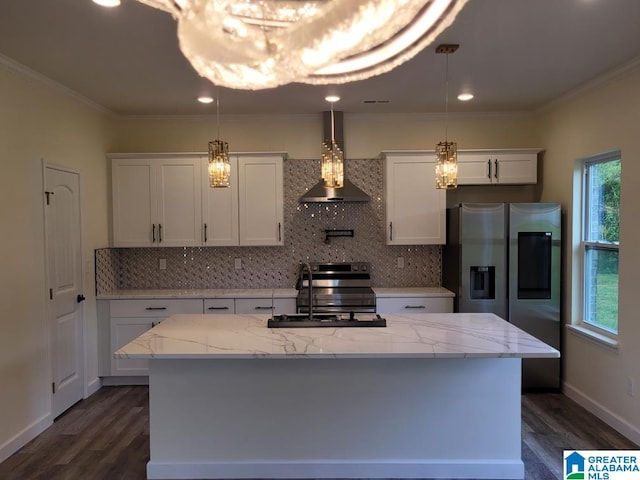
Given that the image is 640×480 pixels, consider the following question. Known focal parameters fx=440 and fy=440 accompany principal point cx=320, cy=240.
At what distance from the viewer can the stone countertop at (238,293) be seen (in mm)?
4203

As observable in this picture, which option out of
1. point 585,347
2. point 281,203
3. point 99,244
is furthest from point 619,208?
point 99,244

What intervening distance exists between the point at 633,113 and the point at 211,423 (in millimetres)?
3521

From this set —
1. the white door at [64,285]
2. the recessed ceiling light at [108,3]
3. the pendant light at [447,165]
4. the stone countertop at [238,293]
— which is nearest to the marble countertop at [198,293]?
the stone countertop at [238,293]

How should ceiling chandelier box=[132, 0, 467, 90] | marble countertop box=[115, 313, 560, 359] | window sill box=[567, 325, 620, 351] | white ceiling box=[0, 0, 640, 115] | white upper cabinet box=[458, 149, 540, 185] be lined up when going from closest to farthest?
ceiling chandelier box=[132, 0, 467, 90] → marble countertop box=[115, 313, 560, 359] → white ceiling box=[0, 0, 640, 115] → window sill box=[567, 325, 620, 351] → white upper cabinet box=[458, 149, 540, 185]

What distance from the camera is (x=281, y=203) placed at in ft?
14.5

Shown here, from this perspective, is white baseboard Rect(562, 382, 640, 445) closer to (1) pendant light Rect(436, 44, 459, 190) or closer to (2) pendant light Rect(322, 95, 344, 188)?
(1) pendant light Rect(436, 44, 459, 190)

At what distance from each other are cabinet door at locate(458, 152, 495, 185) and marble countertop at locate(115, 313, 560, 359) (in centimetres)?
185

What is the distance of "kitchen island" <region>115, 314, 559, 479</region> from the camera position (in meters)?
2.58

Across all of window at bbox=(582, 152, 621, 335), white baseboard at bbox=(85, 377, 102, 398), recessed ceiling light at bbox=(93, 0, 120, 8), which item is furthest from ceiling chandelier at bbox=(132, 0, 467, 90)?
white baseboard at bbox=(85, 377, 102, 398)

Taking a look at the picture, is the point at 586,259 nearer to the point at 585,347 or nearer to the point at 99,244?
the point at 585,347

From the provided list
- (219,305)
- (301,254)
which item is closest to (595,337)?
(301,254)

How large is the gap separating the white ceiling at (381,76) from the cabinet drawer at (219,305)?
6.12ft

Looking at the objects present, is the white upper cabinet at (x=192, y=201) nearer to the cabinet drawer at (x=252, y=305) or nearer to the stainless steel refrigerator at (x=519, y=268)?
the cabinet drawer at (x=252, y=305)

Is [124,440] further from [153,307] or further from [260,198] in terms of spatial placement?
[260,198]
